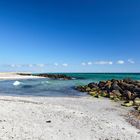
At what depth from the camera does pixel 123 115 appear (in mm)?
15336

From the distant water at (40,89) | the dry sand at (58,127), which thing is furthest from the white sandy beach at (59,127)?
the distant water at (40,89)

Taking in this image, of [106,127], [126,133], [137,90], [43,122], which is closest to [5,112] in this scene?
[43,122]

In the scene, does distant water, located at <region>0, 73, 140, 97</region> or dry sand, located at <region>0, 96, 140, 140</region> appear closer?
dry sand, located at <region>0, 96, 140, 140</region>

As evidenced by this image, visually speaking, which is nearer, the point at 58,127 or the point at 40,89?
the point at 58,127

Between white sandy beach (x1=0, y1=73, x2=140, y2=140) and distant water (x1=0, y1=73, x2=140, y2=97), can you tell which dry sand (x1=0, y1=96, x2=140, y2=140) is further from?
distant water (x1=0, y1=73, x2=140, y2=97)

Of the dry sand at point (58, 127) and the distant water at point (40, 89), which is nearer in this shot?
the dry sand at point (58, 127)

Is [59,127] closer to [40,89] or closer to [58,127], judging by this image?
[58,127]

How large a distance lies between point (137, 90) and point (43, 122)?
62.0ft

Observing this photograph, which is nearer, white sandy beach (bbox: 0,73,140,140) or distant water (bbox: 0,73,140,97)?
white sandy beach (bbox: 0,73,140,140)

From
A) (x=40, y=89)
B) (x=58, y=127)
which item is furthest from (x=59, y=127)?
(x=40, y=89)

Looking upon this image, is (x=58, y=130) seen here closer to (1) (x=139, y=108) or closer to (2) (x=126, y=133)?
(2) (x=126, y=133)

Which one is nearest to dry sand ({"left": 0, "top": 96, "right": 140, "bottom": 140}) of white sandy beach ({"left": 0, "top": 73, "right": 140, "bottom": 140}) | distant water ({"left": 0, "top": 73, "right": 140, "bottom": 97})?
white sandy beach ({"left": 0, "top": 73, "right": 140, "bottom": 140})

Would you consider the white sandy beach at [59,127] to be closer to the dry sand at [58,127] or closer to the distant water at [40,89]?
the dry sand at [58,127]

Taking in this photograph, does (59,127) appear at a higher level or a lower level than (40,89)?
lower
